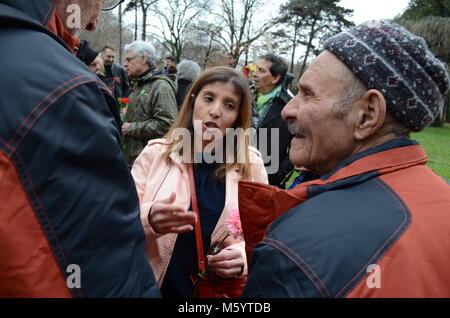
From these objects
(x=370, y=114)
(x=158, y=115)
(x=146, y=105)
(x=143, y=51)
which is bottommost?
(x=158, y=115)

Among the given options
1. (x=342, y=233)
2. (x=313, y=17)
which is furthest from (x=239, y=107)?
(x=313, y=17)

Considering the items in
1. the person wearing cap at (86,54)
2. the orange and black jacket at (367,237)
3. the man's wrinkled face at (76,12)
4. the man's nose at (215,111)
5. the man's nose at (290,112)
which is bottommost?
the orange and black jacket at (367,237)

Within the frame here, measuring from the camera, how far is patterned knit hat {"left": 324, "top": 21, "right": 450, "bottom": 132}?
48.6 inches

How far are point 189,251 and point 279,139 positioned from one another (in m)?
2.49

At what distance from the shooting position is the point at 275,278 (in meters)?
1.03

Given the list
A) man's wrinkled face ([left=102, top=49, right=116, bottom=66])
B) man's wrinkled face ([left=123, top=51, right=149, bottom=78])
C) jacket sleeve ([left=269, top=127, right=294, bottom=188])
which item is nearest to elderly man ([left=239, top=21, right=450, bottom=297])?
jacket sleeve ([left=269, top=127, right=294, bottom=188])

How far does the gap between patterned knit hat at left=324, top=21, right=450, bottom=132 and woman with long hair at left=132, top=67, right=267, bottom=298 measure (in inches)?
37.1

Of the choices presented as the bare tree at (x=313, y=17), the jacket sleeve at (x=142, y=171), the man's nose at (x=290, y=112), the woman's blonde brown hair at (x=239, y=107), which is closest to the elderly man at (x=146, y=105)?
the woman's blonde brown hair at (x=239, y=107)

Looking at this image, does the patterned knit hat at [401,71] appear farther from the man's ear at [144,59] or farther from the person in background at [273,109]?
the man's ear at [144,59]

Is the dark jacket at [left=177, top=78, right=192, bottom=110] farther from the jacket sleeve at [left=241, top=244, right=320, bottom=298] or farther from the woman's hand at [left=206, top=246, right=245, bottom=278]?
the jacket sleeve at [left=241, top=244, right=320, bottom=298]

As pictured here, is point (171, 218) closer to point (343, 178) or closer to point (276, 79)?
point (343, 178)

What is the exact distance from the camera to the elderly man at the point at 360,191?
97 cm

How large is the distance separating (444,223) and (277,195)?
536 millimetres
